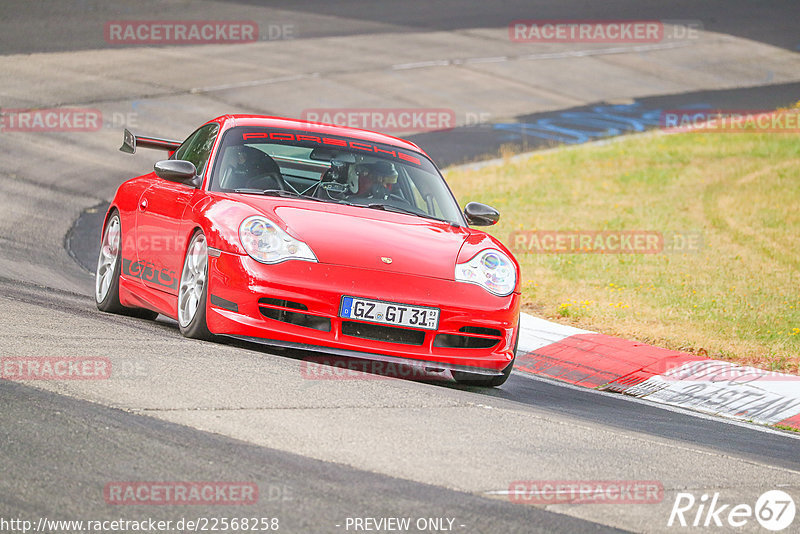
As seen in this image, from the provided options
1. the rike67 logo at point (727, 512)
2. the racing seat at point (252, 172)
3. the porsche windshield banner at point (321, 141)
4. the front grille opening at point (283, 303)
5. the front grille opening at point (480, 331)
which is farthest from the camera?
the porsche windshield banner at point (321, 141)

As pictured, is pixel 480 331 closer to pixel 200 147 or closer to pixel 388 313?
pixel 388 313

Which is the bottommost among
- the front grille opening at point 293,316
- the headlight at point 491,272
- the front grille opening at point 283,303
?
the front grille opening at point 293,316

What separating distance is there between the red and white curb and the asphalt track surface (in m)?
0.48

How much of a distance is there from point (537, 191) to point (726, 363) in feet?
30.3

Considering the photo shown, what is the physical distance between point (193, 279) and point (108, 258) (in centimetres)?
194

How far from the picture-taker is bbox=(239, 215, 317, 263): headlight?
6551 millimetres

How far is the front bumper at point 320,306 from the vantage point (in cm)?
646

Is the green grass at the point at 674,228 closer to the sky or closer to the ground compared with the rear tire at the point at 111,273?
closer to the ground

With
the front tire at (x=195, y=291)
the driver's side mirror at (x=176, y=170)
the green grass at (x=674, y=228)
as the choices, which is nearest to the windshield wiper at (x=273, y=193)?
the driver's side mirror at (x=176, y=170)

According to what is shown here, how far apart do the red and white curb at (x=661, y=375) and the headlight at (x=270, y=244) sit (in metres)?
2.85

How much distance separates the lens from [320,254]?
658 centimetres

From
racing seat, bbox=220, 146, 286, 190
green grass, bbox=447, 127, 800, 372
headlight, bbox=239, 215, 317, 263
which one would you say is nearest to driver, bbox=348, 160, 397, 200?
racing seat, bbox=220, 146, 286, 190

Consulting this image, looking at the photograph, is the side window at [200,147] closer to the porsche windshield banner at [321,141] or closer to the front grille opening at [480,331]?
the porsche windshield banner at [321,141]

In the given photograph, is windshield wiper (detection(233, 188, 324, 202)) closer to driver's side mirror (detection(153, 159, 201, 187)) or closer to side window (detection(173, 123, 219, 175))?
driver's side mirror (detection(153, 159, 201, 187))
